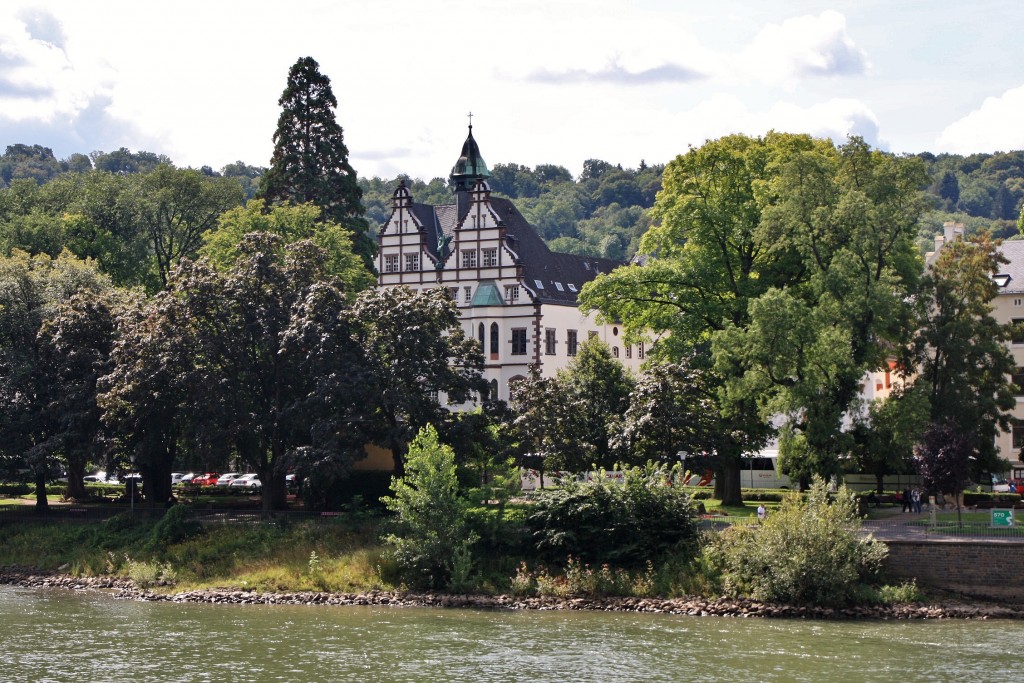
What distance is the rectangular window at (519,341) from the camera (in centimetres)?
9312

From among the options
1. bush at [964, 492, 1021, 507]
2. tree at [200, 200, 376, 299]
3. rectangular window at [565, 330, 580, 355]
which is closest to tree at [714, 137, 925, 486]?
bush at [964, 492, 1021, 507]

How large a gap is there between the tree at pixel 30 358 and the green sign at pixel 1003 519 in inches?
1456

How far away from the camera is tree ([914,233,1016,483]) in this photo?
2389 inches

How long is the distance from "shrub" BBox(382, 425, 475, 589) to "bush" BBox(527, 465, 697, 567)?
2766 millimetres

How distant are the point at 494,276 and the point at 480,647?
52297 millimetres

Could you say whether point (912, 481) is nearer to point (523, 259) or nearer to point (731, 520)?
point (731, 520)

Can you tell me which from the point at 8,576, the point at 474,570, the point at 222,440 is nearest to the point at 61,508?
the point at 8,576

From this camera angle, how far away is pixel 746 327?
5978 cm

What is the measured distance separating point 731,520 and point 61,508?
31377 millimetres

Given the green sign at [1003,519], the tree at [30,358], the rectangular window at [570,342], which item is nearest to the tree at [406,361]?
the tree at [30,358]

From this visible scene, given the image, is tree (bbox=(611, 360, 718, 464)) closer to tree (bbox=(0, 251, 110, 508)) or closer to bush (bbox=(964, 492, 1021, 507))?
bush (bbox=(964, 492, 1021, 507))

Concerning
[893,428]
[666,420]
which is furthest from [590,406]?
[893,428]

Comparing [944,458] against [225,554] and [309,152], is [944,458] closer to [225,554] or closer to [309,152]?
[225,554]

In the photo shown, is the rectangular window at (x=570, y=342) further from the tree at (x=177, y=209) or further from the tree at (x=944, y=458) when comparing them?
the tree at (x=944, y=458)
